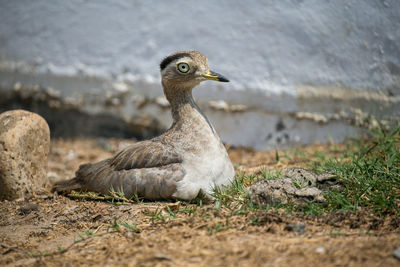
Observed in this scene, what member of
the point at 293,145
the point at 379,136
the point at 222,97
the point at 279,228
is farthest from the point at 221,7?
the point at 279,228

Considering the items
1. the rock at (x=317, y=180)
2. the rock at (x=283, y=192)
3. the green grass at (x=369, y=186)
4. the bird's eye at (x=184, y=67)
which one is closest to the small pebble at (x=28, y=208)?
the bird's eye at (x=184, y=67)

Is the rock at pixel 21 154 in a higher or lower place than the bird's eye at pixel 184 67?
lower

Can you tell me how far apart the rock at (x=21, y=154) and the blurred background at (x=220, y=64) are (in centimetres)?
246

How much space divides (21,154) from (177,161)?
1.83 m

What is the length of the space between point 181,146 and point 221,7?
10.5 feet

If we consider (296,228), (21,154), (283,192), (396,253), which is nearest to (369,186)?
(283,192)

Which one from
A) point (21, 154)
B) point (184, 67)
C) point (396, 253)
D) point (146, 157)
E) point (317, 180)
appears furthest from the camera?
point (21, 154)

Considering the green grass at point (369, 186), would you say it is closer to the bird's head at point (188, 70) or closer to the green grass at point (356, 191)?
the green grass at point (356, 191)

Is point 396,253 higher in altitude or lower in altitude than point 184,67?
lower

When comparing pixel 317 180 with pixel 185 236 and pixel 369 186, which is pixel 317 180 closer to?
pixel 369 186

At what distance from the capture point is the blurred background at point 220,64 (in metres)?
5.77

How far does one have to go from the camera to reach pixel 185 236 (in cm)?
306

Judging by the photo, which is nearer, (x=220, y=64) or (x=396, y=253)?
(x=396, y=253)

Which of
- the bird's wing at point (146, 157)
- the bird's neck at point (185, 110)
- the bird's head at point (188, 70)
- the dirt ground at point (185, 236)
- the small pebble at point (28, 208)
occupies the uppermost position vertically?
the bird's head at point (188, 70)
